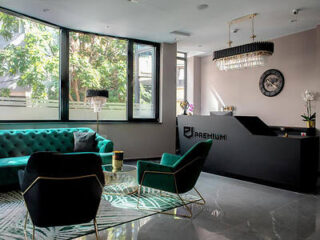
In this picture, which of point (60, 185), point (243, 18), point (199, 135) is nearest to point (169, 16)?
point (243, 18)

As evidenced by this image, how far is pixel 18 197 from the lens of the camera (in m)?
3.74

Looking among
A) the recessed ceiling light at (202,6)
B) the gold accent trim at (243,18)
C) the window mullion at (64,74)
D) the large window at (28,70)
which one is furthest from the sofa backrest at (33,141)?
the gold accent trim at (243,18)

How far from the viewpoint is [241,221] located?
2.99m

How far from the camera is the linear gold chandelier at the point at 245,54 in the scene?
499 centimetres

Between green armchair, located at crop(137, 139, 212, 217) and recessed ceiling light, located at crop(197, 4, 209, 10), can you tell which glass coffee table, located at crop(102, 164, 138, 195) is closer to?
green armchair, located at crop(137, 139, 212, 217)

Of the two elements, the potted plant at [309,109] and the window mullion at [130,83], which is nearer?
the potted plant at [309,109]

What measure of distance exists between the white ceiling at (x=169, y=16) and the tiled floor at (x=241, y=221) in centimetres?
322

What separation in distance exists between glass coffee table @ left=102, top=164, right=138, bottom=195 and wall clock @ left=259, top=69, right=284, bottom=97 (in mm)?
4323

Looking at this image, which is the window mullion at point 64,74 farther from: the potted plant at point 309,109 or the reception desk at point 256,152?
the potted plant at point 309,109

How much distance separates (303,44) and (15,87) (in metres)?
6.43

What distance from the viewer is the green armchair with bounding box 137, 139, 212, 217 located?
10.4ft

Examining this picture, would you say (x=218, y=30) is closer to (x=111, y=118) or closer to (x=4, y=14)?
(x=111, y=118)

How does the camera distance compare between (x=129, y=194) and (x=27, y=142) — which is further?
(x=27, y=142)

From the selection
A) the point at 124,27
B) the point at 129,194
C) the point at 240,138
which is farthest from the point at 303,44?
the point at 129,194
